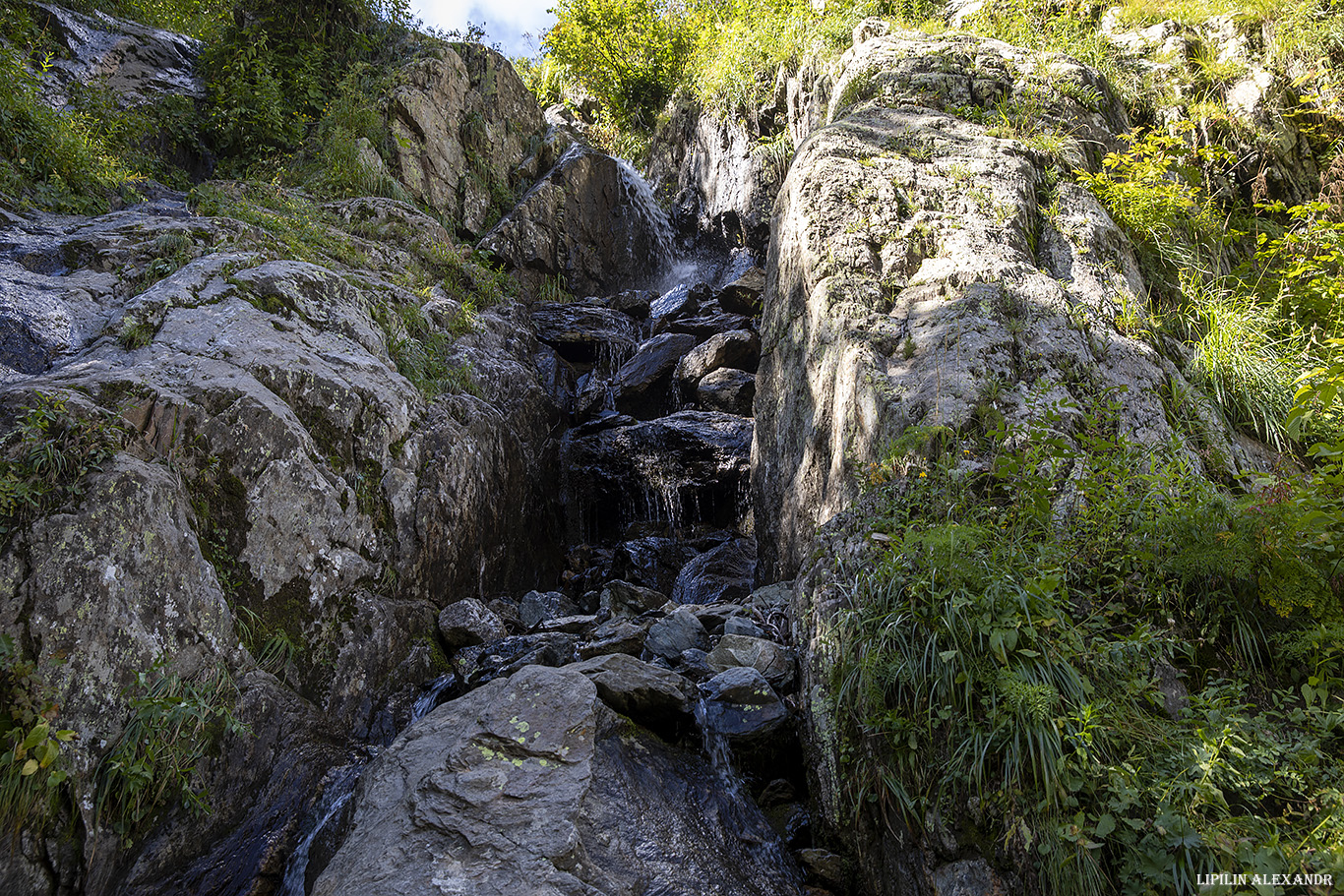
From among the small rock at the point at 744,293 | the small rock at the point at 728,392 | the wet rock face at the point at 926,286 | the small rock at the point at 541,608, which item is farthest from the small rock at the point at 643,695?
the small rock at the point at 744,293

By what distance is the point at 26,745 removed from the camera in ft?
8.55

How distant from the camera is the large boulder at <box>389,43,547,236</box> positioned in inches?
468

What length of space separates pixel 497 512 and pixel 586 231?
9.18 meters

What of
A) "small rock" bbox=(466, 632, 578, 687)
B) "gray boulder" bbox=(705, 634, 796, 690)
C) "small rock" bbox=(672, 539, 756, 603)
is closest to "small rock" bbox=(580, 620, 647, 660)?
"small rock" bbox=(466, 632, 578, 687)

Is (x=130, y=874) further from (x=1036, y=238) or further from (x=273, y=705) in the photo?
(x=1036, y=238)

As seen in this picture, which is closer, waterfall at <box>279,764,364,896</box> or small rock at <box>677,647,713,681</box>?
waterfall at <box>279,764,364,896</box>

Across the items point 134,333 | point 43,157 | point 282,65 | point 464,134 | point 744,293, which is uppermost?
point 282,65

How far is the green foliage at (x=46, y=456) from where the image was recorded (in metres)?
3.01

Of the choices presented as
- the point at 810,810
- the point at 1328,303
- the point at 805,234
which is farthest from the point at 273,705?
the point at 1328,303

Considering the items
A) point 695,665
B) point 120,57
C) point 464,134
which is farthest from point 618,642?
point 120,57

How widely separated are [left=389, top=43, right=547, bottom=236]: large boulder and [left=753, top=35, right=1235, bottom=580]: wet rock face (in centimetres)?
788

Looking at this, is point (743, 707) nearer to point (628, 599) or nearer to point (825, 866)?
point (825, 866)

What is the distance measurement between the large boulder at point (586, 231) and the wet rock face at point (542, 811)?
10.6m

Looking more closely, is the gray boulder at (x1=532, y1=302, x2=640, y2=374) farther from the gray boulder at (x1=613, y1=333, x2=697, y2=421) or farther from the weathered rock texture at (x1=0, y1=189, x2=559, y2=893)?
the weathered rock texture at (x1=0, y1=189, x2=559, y2=893)
